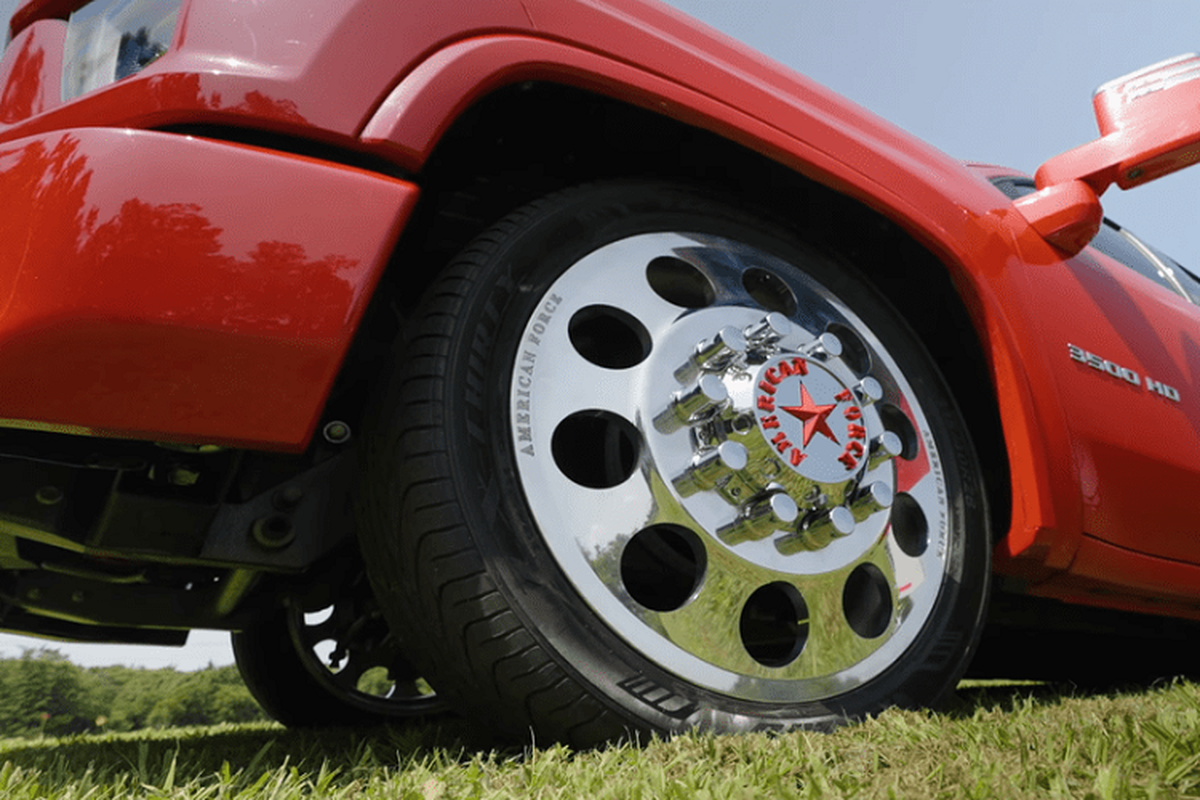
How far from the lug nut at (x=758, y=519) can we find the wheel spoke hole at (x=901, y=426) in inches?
→ 14.9

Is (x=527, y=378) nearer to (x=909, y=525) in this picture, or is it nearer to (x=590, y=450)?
(x=590, y=450)

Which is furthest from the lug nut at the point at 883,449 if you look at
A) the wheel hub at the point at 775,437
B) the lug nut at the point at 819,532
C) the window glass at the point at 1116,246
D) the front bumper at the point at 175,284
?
the window glass at the point at 1116,246

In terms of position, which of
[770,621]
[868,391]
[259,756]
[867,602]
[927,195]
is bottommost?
[259,756]

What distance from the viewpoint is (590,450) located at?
1.39 meters

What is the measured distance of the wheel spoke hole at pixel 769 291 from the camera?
4.77ft

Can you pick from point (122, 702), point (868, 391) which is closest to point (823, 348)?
point (868, 391)

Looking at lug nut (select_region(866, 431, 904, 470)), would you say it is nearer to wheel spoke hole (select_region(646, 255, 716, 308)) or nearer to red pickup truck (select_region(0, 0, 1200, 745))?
red pickup truck (select_region(0, 0, 1200, 745))

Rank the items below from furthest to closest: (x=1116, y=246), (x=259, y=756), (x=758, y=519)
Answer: (x=1116, y=246), (x=758, y=519), (x=259, y=756)

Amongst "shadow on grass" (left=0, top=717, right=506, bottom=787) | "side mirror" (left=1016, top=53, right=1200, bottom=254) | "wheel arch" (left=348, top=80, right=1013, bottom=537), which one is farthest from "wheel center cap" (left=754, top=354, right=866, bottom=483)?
"side mirror" (left=1016, top=53, right=1200, bottom=254)

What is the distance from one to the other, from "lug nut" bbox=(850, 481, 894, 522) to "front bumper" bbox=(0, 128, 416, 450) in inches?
31.1

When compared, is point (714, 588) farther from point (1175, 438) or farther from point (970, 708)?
point (1175, 438)

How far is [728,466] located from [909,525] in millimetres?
468

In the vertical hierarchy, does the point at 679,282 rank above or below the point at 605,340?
above

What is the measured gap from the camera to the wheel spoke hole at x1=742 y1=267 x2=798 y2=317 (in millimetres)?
1455
